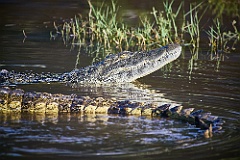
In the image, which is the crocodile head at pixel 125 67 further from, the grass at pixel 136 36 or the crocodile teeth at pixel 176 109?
the crocodile teeth at pixel 176 109

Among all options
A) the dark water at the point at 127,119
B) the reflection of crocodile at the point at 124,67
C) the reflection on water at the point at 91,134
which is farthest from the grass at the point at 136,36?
the reflection on water at the point at 91,134

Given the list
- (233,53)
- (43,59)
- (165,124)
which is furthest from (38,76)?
(233,53)

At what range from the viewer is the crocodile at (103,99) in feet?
22.4

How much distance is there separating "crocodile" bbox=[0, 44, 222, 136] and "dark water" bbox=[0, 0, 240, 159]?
0.16 m

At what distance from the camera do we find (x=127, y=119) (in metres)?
6.77

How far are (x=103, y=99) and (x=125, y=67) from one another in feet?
7.87

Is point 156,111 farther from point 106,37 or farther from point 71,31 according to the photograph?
point 71,31

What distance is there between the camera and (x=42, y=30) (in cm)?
1418

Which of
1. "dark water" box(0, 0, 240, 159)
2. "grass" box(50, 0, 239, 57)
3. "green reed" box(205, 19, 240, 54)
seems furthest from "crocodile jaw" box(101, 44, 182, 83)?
"green reed" box(205, 19, 240, 54)

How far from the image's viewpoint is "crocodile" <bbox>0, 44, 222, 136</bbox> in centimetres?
682

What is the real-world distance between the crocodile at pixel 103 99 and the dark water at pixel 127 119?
16 centimetres

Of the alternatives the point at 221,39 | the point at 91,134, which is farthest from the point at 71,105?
the point at 221,39

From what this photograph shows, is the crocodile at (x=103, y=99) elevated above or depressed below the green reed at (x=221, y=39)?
below

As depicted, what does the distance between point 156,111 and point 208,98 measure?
1.30 m
